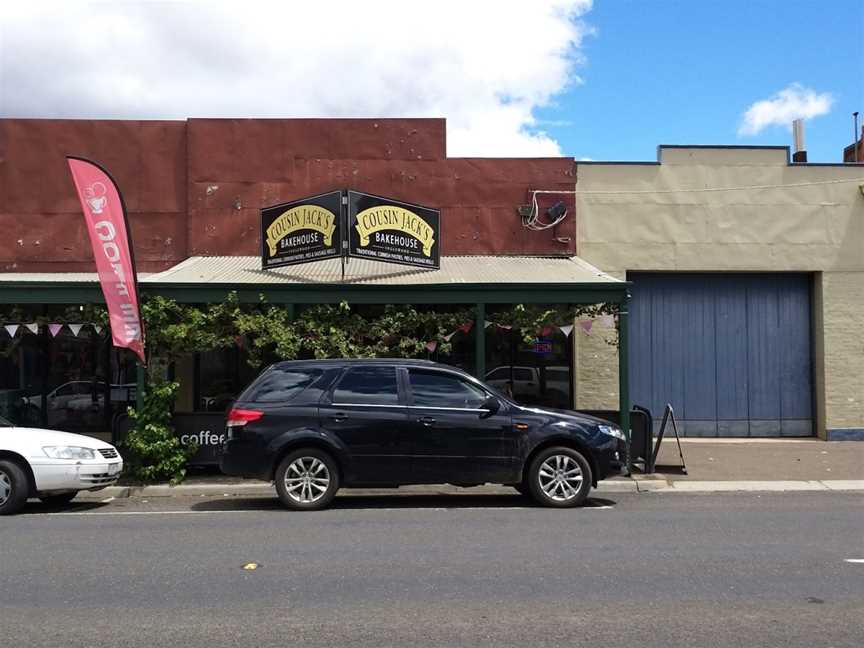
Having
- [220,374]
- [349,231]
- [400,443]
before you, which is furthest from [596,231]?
[400,443]

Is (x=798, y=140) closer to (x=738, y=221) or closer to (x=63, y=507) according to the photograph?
(x=738, y=221)

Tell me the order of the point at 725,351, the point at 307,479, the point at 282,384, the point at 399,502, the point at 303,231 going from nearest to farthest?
the point at 307,479 → the point at 282,384 → the point at 399,502 → the point at 303,231 → the point at 725,351

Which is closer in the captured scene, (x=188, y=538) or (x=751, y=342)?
(x=188, y=538)

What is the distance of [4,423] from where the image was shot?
10219mm

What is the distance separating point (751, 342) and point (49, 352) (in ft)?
44.8

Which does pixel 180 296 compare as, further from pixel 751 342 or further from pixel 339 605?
pixel 751 342

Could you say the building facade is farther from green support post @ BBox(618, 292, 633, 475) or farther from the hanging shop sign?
green support post @ BBox(618, 292, 633, 475)

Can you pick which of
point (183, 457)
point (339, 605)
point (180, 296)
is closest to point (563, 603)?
point (339, 605)

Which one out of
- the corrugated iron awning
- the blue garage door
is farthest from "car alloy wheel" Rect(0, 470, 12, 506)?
the blue garage door

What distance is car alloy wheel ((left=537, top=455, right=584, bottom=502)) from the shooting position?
9594 millimetres

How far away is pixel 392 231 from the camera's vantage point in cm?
1384

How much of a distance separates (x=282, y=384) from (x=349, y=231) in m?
4.36

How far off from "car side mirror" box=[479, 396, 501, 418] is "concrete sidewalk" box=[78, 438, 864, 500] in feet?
5.85

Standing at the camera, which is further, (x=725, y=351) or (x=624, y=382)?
(x=725, y=351)
